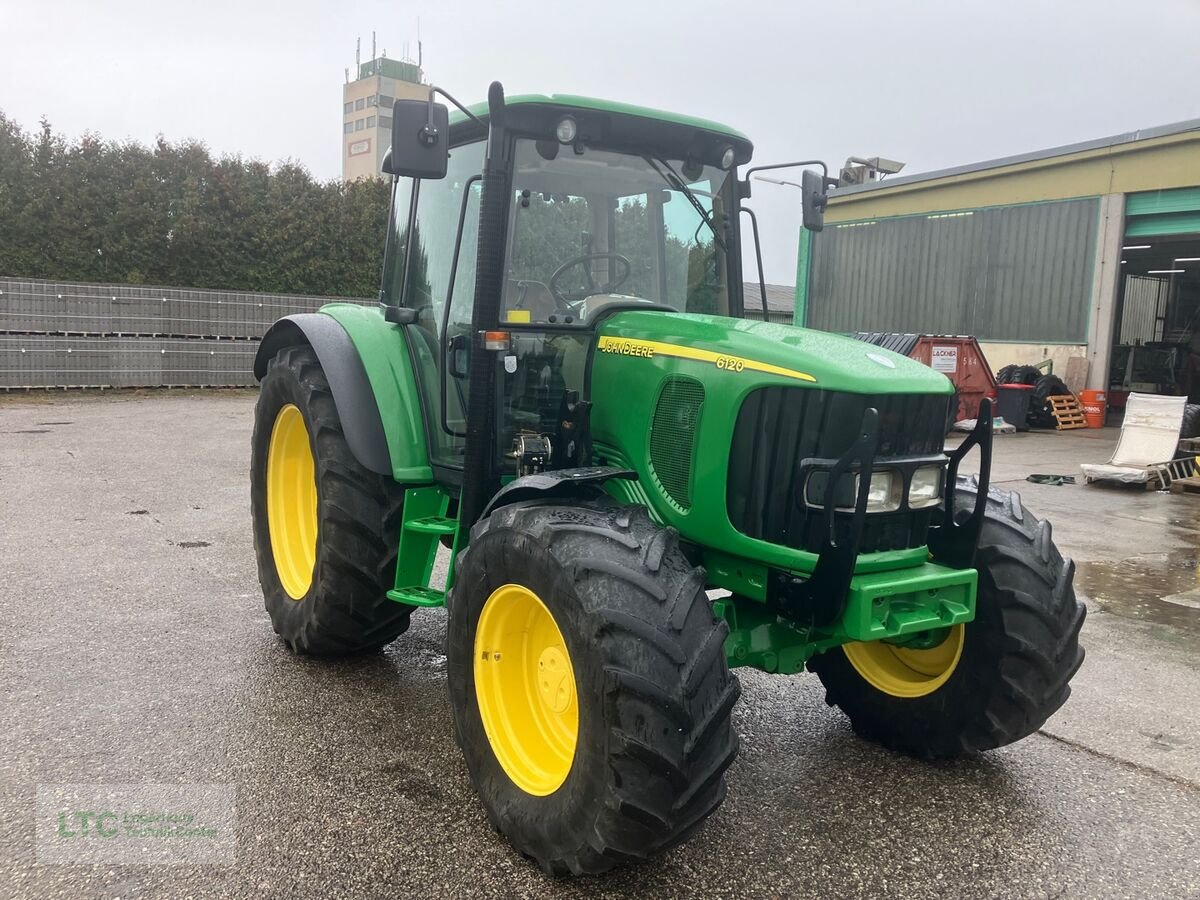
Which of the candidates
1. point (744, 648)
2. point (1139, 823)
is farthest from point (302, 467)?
point (1139, 823)

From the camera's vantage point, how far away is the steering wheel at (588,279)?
11.6 ft

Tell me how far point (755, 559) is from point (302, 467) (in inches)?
110

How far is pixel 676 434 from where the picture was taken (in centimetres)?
304

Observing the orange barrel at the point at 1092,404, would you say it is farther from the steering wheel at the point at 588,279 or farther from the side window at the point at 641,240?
the steering wheel at the point at 588,279

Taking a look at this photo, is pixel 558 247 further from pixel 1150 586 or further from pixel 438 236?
pixel 1150 586

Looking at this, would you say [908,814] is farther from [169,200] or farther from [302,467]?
[169,200]

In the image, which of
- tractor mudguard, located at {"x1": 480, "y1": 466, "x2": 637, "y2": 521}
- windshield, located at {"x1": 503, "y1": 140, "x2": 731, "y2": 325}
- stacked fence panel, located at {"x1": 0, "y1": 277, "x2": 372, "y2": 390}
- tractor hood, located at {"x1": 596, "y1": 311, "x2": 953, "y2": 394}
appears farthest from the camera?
stacked fence panel, located at {"x1": 0, "y1": 277, "x2": 372, "y2": 390}

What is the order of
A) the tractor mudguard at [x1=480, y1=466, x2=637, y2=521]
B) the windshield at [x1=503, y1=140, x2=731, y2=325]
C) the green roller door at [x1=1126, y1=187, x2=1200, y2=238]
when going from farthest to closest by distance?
the green roller door at [x1=1126, y1=187, x2=1200, y2=238] → the windshield at [x1=503, y1=140, x2=731, y2=325] → the tractor mudguard at [x1=480, y1=466, x2=637, y2=521]

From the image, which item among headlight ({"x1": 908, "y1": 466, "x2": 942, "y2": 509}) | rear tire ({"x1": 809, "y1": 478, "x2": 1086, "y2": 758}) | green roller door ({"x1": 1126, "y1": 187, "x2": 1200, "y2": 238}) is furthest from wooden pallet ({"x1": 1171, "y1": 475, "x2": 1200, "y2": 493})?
headlight ({"x1": 908, "y1": 466, "x2": 942, "y2": 509})

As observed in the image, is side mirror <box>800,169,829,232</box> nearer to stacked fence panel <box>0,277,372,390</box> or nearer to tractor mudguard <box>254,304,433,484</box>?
tractor mudguard <box>254,304,433,484</box>

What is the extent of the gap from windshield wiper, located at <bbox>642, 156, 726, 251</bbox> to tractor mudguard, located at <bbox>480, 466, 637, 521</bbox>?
127cm

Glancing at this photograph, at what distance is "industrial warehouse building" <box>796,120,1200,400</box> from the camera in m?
16.3

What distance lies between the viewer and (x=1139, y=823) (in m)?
3.08

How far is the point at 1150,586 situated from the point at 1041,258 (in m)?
13.2
